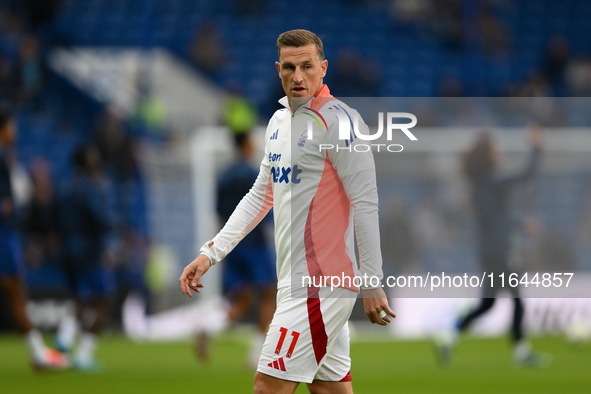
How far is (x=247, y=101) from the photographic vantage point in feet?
61.1

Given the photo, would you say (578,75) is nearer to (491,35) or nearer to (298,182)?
(491,35)

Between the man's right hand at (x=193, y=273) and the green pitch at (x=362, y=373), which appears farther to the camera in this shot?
the green pitch at (x=362, y=373)

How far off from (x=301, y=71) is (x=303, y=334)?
1.06m

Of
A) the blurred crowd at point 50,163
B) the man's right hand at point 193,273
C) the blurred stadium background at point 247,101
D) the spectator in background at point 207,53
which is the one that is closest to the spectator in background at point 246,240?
the blurred stadium background at point 247,101

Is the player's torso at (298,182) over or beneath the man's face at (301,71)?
beneath

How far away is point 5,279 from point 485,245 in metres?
4.59

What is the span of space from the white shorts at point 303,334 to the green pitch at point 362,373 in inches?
155

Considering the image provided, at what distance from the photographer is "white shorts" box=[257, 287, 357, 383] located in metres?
3.89

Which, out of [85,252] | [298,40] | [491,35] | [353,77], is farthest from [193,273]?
[491,35]

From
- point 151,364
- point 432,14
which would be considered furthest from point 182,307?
point 432,14

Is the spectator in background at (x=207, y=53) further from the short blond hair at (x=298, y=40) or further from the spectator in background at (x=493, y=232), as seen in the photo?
the short blond hair at (x=298, y=40)

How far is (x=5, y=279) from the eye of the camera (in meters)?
9.34

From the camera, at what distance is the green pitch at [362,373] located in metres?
8.09

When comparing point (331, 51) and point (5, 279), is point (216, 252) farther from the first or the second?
point (331, 51)
